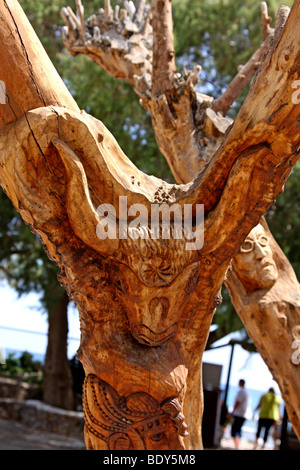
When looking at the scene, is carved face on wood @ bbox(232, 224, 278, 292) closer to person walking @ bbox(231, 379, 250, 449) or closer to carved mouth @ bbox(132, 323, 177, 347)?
carved mouth @ bbox(132, 323, 177, 347)

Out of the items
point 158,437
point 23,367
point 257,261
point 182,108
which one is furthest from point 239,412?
point 23,367

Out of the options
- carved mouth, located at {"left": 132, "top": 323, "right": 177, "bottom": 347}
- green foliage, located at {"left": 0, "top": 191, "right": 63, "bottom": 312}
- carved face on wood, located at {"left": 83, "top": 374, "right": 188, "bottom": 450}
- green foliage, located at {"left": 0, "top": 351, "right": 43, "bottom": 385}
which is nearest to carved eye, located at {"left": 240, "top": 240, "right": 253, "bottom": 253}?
carved mouth, located at {"left": 132, "top": 323, "right": 177, "bottom": 347}

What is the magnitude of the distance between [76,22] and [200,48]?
226 inches

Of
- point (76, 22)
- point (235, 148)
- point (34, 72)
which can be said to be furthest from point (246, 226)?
point (76, 22)

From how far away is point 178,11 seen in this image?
10.3 meters

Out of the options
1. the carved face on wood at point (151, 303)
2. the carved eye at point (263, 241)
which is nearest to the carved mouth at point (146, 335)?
the carved face on wood at point (151, 303)

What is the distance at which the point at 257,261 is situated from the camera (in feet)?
13.4

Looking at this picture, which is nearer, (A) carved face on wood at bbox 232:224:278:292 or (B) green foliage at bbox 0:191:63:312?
(A) carved face on wood at bbox 232:224:278:292

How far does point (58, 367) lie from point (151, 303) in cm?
1046

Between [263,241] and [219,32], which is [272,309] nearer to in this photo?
[263,241]

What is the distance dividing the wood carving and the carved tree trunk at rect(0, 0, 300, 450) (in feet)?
4.66

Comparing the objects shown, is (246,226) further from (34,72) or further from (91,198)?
(34,72)

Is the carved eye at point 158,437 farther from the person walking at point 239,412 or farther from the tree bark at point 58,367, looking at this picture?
the tree bark at point 58,367

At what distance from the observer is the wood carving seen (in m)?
4.04
